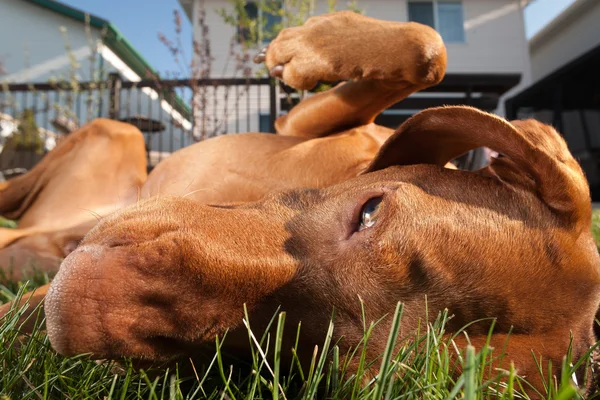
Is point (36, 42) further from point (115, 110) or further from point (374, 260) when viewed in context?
point (374, 260)

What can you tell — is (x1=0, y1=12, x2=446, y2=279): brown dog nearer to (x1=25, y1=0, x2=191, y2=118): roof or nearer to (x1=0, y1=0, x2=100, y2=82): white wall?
(x1=25, y1=0, x2=191, y2=118): roof

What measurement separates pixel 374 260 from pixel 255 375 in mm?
446

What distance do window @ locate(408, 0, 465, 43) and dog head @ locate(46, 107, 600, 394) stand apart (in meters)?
16.5

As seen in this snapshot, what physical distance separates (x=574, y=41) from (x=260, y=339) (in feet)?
65.5

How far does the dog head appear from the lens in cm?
117

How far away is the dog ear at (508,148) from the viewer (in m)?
1.61

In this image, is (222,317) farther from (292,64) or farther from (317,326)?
(292,64)

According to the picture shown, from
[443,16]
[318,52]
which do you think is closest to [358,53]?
[318,52]

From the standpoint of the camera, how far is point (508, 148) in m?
1.67

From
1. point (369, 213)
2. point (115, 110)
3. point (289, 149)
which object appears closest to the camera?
point (369, 213)

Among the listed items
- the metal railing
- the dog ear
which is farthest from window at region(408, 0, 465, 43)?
the dog ear

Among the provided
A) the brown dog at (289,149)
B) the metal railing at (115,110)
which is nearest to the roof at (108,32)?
the metal railing at (115,110)

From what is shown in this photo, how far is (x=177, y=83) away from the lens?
9.72 meters

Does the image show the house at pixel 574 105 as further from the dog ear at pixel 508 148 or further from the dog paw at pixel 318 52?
the dog ear at pixel 508 148
